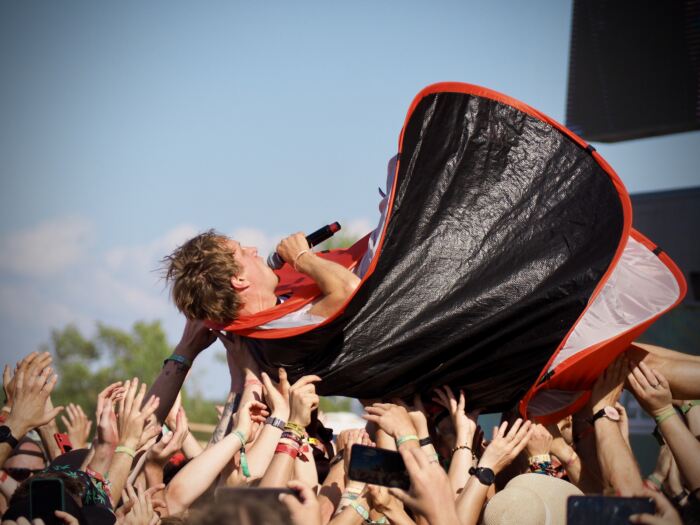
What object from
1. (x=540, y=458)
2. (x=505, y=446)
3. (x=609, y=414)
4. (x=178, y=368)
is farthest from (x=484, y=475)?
(x=178, y=368)

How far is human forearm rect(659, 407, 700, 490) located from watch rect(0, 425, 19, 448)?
2510 millimetres

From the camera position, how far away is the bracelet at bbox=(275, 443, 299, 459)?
3.09m

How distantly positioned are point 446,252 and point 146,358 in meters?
18.5

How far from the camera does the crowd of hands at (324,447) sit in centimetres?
295

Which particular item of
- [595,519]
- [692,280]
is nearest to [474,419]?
[595,519]

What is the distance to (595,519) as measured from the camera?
2.05 meters

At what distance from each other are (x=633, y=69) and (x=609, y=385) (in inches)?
490

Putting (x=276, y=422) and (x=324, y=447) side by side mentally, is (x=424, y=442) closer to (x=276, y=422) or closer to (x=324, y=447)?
(x=276, y=422)

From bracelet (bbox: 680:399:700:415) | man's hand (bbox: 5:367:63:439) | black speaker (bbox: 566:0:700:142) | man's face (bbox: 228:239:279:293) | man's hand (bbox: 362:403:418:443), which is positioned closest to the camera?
man's hand (bbox: 362:403:418:443)

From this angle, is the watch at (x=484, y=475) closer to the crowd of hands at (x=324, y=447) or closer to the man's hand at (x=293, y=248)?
the crowd of hands at (x=324, y=447)

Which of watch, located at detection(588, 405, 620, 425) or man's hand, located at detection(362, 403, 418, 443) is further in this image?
watch, located at detection(588, 405, 620, 425)

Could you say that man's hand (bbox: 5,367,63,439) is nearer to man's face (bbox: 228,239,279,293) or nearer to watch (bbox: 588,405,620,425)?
man's face (bbox: 228,239,279,293)

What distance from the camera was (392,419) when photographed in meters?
3.09

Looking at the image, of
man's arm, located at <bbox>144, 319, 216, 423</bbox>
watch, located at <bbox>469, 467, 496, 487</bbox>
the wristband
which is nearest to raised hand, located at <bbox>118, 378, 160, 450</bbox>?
the wristband
